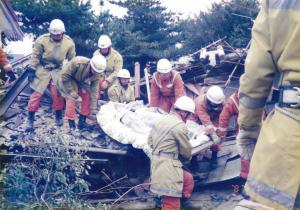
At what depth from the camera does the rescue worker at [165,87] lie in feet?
28.6

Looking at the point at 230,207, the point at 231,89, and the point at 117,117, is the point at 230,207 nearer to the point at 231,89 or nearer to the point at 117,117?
the point at 117,117

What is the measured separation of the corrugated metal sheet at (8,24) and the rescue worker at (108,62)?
1.87 meters

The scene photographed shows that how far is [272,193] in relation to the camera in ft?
7.42

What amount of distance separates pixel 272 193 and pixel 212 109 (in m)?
5.72

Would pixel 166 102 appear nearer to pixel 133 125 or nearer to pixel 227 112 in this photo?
pixel 133 125

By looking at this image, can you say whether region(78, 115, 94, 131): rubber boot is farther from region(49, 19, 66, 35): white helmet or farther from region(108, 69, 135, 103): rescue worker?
region(49, 19, 66, 35): white helmet

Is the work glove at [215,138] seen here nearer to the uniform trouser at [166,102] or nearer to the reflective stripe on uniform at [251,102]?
the uniform trouser at [166,102]

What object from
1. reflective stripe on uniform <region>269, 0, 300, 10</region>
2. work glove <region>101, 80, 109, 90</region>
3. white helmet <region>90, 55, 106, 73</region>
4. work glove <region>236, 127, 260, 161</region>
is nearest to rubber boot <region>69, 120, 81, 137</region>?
white helmet <region>90, 55, 106, 73</region>

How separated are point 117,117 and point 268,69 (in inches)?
225

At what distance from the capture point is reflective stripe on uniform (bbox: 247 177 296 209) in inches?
86.1

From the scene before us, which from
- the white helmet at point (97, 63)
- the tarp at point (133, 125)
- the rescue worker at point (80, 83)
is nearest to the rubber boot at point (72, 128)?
the rescue worker at point (80, 83)

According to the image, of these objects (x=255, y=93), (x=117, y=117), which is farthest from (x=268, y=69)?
(x=117, y=117)

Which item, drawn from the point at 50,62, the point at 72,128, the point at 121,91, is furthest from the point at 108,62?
the point at 72,128

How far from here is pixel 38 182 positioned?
5.59 m
